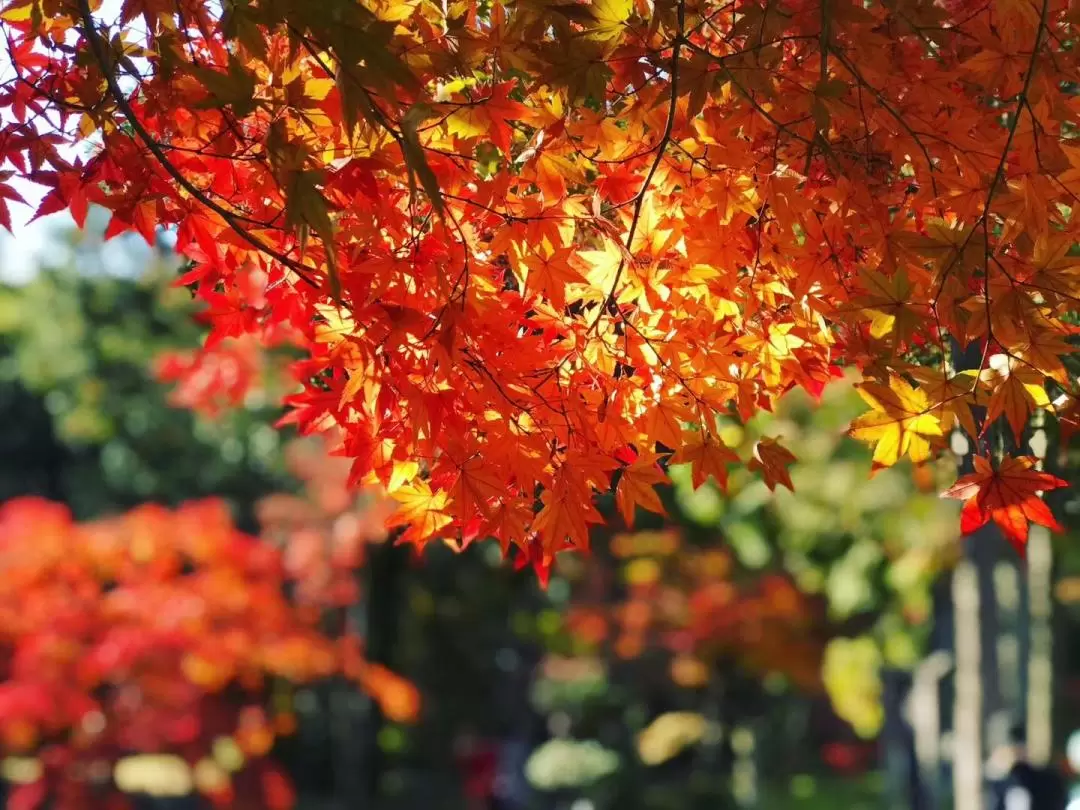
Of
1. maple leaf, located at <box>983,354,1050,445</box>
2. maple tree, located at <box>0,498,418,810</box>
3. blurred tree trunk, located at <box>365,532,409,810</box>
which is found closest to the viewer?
maple leaf, located at <box>983,354,1050,445</box>

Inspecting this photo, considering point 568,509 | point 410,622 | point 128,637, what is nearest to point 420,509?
point 568,509

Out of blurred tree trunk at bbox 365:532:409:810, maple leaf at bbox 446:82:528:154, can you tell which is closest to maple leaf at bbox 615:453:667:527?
maple leaf at bbox 446:82:528:154

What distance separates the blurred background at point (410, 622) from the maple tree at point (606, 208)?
2.43 m

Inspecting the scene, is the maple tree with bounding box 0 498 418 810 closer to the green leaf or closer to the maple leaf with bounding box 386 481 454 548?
the maple leaf with bounding box 386 481 454 548

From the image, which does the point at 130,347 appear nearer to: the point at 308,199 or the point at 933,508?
the point at 933,508

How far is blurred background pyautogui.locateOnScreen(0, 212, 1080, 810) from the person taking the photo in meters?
9.64

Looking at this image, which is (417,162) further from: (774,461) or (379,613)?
(379,613)

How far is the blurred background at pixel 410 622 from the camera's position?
31.6 feet

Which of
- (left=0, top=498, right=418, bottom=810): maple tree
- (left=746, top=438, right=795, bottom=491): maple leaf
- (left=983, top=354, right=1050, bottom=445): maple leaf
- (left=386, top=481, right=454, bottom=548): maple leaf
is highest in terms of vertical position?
(left=0, top=498, right=418, bottom=810): maple tree

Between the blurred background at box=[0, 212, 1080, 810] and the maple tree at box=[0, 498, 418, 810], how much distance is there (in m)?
0.03

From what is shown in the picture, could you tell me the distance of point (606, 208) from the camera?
2.28 m

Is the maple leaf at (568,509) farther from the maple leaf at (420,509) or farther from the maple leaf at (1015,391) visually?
the maple leaf at (1015,391)

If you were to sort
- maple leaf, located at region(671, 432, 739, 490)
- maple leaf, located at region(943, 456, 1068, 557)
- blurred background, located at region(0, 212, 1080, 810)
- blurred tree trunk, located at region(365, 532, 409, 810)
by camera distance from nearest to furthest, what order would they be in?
maple leaf, located at region(943, 456, 1068, 557) < maple leaf, located at region(671, 432, 739, 490) < blurred background, located at region(0, 212, 1080, 810) < blurred tree trunk, located at region(365, 532, 409, 810)

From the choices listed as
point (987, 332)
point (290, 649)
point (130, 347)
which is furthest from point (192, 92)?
point (130, 347)
